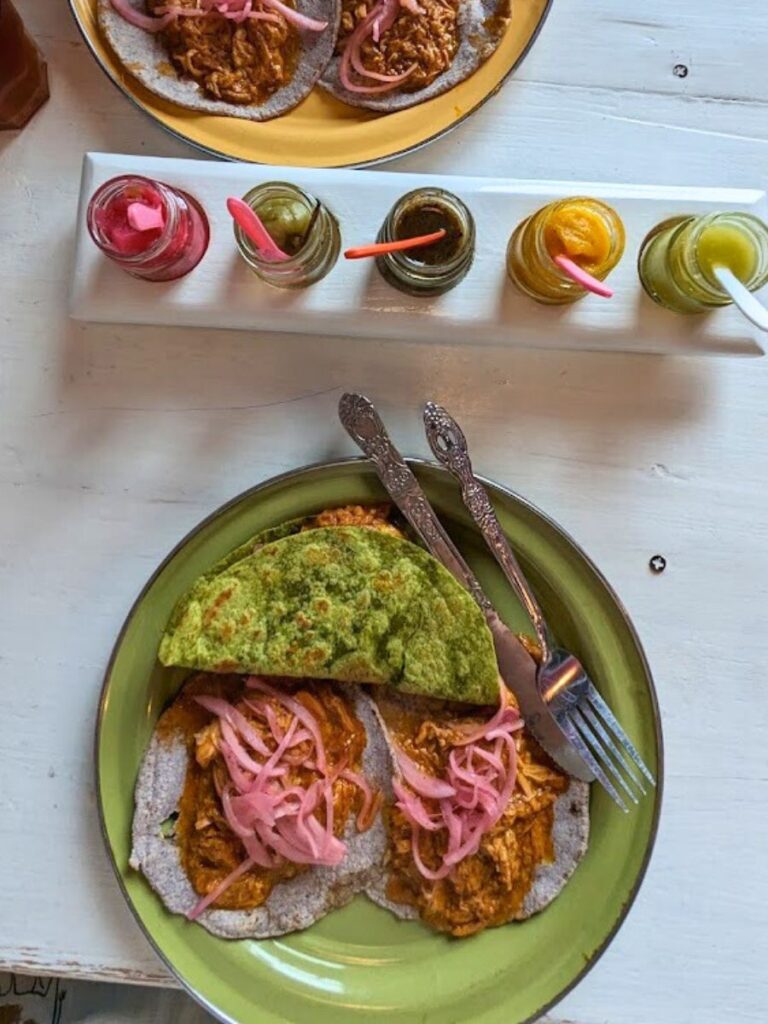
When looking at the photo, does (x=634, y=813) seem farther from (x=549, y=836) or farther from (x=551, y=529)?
(x=551, y=529)

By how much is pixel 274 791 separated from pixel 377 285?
0.62m

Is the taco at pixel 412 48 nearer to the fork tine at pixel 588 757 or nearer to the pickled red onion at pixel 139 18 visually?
the pickled red onion at pixel 139 18

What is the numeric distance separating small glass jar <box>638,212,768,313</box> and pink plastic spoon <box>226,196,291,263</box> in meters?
0.45

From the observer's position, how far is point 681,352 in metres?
1.12

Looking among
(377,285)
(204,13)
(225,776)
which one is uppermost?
(204,13)

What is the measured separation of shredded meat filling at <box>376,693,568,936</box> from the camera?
3.51ft

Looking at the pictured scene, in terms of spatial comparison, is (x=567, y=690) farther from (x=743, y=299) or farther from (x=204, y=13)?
(x=204, y=13)

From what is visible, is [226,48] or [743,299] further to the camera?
[226,48]

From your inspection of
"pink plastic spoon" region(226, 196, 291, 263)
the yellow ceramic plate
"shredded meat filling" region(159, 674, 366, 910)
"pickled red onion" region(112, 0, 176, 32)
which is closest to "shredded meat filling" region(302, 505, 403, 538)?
"shredded meat filling" region(159, 674, 366, 910)

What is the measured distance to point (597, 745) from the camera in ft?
3.49

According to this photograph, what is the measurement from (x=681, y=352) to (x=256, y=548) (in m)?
0.58

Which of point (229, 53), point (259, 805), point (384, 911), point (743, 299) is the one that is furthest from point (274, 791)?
point (229, 53)

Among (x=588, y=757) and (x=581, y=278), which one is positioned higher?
(x=581, y=278)

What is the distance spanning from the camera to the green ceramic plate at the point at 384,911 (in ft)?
3.42
